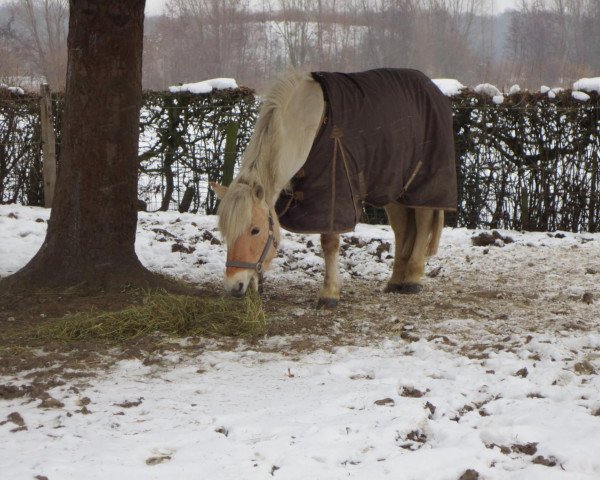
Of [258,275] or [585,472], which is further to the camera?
[258,275]

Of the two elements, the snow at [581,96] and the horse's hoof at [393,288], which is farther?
the snow at [581,96]

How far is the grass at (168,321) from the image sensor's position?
4.38 meters

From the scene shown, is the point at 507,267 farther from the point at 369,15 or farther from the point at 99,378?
the point at 369,15

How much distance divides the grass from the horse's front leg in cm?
70

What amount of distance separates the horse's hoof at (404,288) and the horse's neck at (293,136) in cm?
160

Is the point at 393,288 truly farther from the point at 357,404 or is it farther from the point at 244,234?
the point at 357,404

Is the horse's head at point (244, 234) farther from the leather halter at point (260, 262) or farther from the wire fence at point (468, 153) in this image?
the wire fence at point (468, 153)

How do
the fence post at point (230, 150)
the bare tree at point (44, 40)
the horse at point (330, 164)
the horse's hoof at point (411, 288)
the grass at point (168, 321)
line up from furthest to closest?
the bare tree at point (44, 40) → the fence post at point (230, 150) → the horse's hoof at point (411, 288) → the horse at point (330, 164) → the grass at point (168, 321)

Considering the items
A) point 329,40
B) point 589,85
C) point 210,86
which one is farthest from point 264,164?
point 329,40

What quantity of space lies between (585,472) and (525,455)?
0.72 feet

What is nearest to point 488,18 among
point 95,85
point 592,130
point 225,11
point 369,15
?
point 369,15

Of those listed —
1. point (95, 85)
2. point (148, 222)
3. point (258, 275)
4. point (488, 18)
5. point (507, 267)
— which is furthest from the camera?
point (488, 18)

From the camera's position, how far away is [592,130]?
28.0 ft

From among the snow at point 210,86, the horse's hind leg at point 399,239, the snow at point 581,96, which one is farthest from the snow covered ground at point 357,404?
the snow at point 210,86
